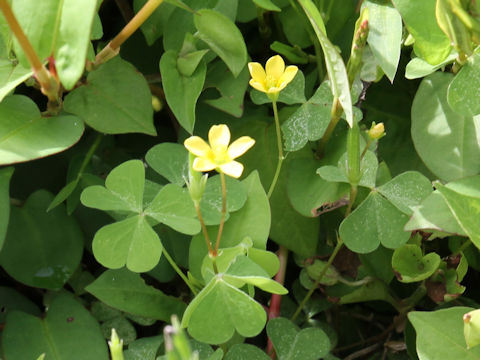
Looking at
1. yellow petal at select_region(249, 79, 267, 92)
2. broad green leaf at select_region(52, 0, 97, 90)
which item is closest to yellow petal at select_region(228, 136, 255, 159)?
yellow petal at select_region(249, 79, 267, 92)

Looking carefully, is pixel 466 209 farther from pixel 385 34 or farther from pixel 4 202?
pixel 4 202

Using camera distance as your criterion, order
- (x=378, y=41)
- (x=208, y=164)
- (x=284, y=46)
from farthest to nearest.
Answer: (x=284, y=46) → (x=378, y=41) → (x=208, y=164)

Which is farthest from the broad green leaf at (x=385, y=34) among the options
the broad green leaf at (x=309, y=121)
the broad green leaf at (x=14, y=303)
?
the broad green leaf at (x=14, y=303)

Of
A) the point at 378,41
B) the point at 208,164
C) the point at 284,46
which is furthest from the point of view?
the point at 284,46

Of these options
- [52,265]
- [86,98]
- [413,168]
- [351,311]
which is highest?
[86,98]

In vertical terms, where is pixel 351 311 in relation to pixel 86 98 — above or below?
below

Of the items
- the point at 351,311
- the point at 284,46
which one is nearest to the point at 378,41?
the point at 284,46

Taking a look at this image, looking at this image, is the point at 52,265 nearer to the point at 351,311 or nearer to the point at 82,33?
the point at 82,33
